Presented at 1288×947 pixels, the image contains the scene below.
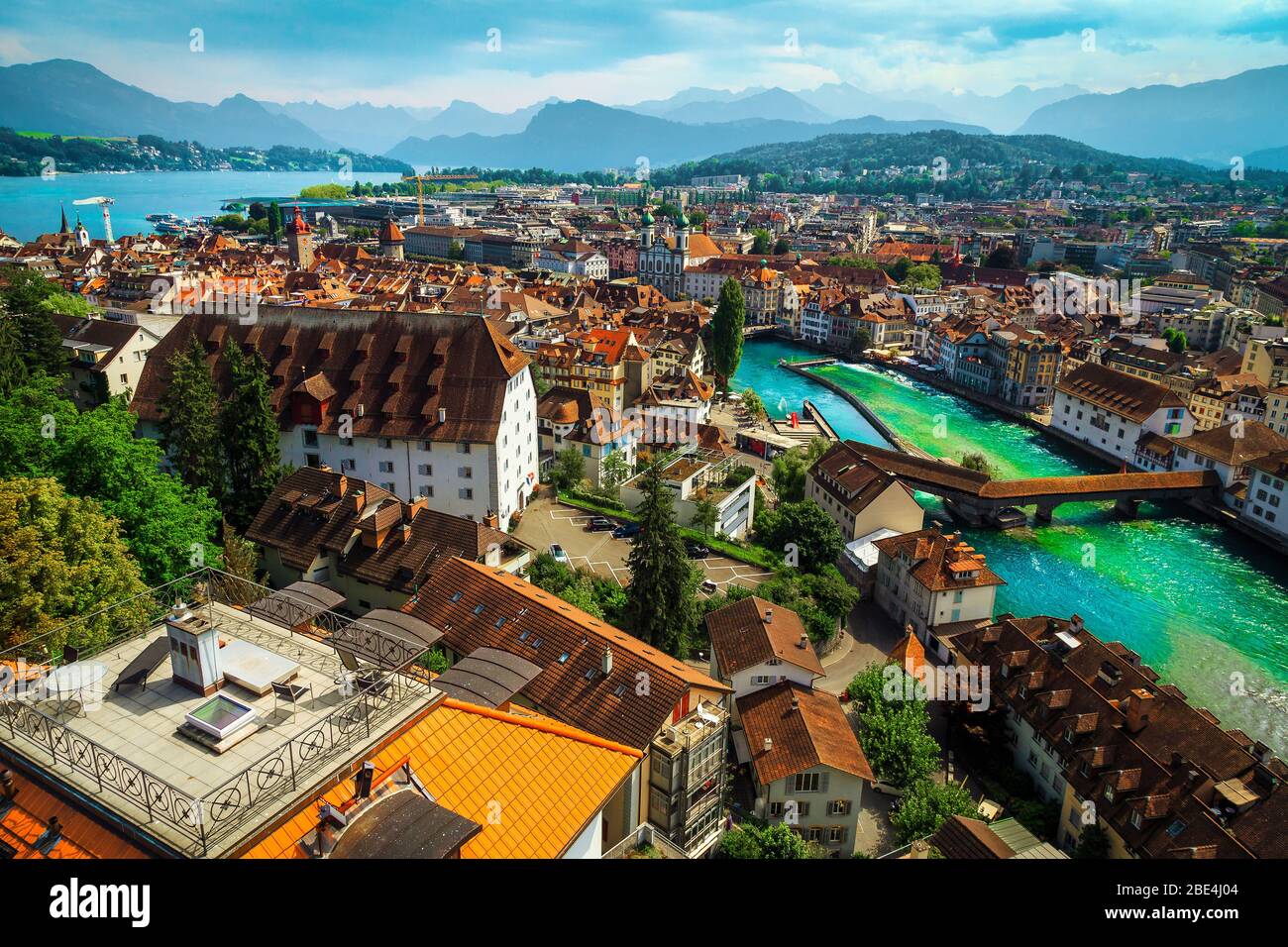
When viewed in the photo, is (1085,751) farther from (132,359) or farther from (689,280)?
(689,280)

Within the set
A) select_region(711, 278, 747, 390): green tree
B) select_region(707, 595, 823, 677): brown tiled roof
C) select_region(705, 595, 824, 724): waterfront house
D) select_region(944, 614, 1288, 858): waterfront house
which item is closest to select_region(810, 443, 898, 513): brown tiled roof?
select_region(944, 614, 1288, 858): waterfront house

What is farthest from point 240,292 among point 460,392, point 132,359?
point 460,392

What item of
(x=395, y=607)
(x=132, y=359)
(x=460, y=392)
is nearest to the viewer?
(x=395, y=607)

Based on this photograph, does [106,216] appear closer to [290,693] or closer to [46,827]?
[290,693]

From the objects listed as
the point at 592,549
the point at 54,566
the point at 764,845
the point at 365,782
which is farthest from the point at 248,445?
the point at 365,782

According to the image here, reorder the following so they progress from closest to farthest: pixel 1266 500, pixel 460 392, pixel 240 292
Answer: pixel 460 392 < pixel 1266 500 < pixel 240 292

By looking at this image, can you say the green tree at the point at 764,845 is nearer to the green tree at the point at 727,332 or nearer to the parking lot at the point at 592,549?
the parking lot at the point at 592,549

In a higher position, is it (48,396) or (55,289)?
(55,289)

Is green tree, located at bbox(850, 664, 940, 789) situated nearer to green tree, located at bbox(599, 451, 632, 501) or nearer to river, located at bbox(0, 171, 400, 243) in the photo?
green tree, located at bbox(599, 451, 632, 501)
